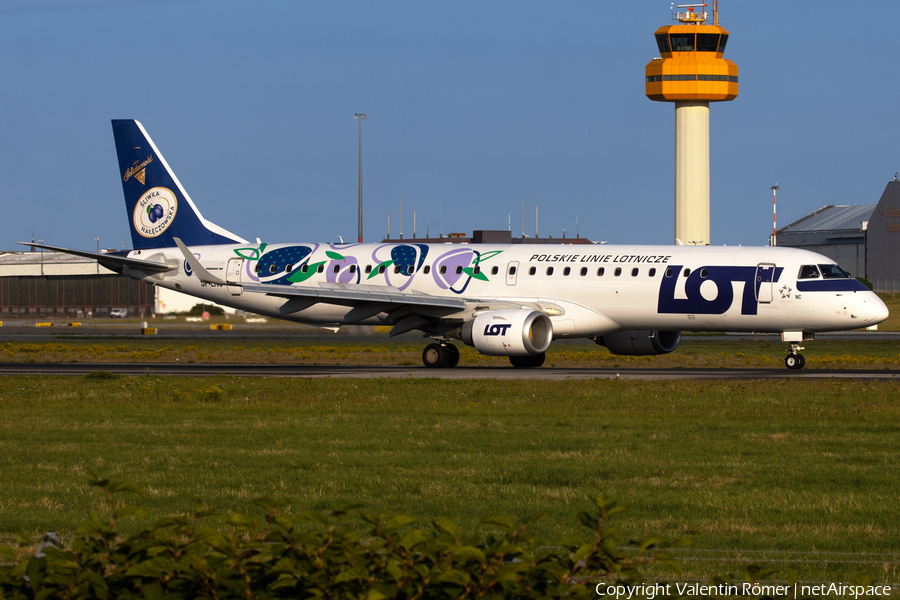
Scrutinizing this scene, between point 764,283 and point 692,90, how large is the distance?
188ft

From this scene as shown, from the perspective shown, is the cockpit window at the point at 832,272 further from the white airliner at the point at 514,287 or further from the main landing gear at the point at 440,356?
the main landing gear at the point at 440,356

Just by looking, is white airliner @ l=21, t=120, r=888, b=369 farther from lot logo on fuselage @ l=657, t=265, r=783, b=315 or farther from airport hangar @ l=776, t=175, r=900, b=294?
airport hangar @ l=776, t=175, r=900, b=294

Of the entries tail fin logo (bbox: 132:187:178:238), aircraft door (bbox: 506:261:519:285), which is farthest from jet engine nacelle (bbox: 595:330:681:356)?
tail fin logo (bbox: 132:187:178:238)

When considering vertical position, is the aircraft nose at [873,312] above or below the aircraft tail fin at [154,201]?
below

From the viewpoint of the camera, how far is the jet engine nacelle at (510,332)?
29.8 m

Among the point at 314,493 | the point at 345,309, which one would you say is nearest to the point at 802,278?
the point at 345,309

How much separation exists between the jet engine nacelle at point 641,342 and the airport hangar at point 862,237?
223 feet

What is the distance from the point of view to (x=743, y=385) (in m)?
23.8

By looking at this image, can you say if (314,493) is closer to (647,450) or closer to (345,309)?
(647,450)

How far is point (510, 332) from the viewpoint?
29.9 meters

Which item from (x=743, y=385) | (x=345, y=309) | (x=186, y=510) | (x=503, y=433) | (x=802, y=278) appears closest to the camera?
(x=186, y=510)

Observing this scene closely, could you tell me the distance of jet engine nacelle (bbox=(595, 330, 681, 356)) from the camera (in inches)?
1288

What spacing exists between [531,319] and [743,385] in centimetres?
774

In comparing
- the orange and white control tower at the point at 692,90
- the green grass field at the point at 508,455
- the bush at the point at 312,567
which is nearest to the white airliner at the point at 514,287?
the green grass field at the point at 508,455
